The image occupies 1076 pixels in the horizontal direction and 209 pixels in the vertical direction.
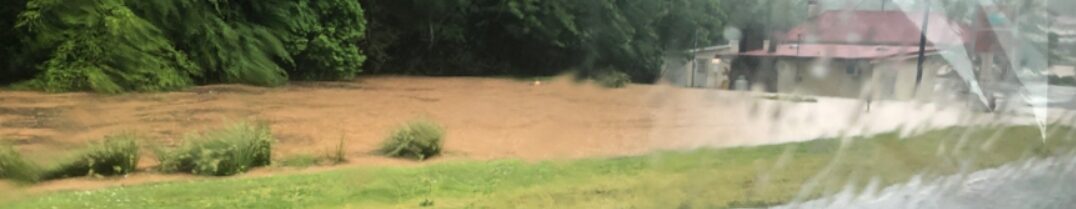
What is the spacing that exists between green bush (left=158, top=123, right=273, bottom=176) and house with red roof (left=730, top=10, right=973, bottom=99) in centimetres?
299

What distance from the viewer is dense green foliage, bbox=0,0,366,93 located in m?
7.47

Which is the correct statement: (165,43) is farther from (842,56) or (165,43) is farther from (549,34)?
(842,56)

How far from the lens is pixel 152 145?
5.89 metres

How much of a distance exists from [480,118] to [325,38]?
2309 millimetres

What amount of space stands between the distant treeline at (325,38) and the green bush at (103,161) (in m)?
1.71

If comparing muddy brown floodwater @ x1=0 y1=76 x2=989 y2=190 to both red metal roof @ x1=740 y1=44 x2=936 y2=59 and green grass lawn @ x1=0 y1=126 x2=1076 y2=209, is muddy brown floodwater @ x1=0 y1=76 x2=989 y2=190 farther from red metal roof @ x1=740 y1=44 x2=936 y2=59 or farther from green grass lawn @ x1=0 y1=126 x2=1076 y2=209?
red metal roof @ x1=740 y1=44 x2=936 y2=59

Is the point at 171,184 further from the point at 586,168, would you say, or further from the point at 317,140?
the point at 586,168

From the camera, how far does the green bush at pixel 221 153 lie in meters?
5.44

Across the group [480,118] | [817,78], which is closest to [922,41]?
[817,78]

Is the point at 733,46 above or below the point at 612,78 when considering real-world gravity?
above

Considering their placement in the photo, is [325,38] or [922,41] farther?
[325,38]

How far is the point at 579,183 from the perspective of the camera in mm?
5516

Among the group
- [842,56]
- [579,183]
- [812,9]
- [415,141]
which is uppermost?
[812,9]

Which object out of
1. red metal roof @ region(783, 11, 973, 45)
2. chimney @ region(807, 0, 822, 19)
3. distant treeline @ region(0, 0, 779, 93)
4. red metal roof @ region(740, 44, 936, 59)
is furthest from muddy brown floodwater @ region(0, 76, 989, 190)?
chimney @ region(807, 0, 822, 19)
